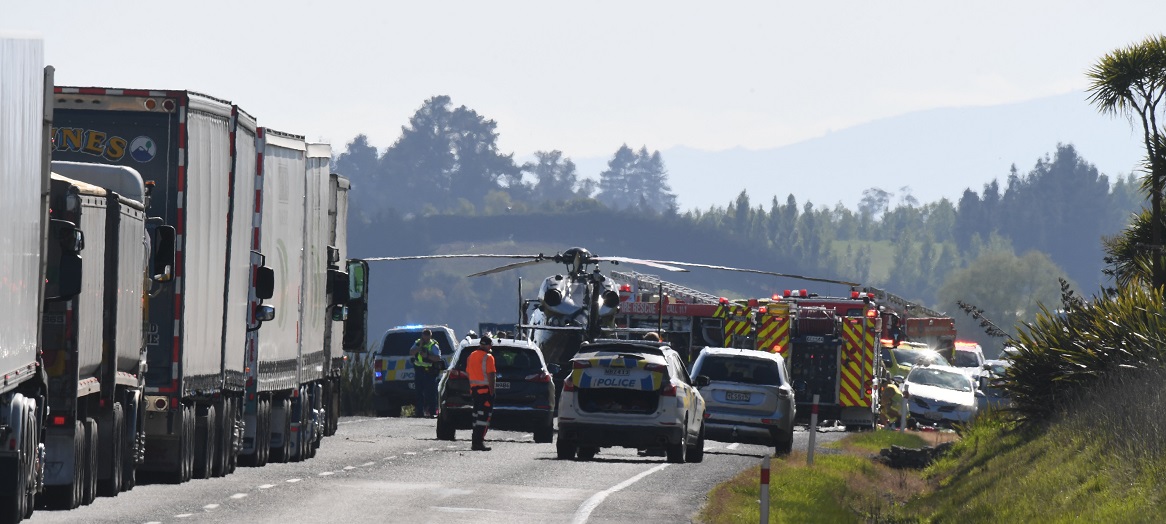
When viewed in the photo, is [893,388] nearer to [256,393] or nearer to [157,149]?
[256,393]

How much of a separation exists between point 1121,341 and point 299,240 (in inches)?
356

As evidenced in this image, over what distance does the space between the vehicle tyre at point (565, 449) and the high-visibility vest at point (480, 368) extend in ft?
6.52

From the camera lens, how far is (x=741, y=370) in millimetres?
27547

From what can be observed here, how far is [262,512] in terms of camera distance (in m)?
15.9

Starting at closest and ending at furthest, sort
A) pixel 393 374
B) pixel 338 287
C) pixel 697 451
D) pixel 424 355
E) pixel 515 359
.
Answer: pixel 697 451
pixel 338 287
pixel 515 359
pixel 424 355
pixel 393 374

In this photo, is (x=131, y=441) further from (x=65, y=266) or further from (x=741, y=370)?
(x=741, y=370)

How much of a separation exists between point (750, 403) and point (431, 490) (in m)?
8.69

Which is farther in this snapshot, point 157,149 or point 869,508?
point 869,508

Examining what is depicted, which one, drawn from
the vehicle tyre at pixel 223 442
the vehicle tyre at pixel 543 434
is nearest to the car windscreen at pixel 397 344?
the vehicle tyre at pixel 543 434

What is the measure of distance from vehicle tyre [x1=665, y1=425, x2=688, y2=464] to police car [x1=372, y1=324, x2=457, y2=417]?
14.6 metres

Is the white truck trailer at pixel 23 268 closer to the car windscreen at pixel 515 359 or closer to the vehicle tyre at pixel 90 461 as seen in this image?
the vehicle tyre at pixel 90 461

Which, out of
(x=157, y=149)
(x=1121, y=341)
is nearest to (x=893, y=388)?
(x=1121, y=341)

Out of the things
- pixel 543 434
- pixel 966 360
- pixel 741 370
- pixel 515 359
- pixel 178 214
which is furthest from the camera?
pixel 966 360

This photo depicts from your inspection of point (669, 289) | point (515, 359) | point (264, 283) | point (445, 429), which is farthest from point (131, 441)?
point (669, 289)
